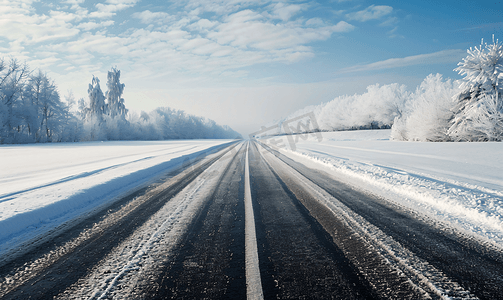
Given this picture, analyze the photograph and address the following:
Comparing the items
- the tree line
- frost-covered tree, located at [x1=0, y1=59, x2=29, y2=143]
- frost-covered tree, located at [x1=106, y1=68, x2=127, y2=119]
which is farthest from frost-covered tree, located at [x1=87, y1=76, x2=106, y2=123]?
frost-covered tree, located at [x1=0, y1=59, x2=29, y2=143]

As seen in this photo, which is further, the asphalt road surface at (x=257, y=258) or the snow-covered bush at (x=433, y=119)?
the snow-covered bush at (x=433, y=119)

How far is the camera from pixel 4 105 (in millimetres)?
34125

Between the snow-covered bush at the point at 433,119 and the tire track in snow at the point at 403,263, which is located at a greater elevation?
the snow-covered bush at the point at 433,119

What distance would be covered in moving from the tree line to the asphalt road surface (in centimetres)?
4737

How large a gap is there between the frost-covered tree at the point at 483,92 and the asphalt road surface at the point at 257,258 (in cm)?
2217

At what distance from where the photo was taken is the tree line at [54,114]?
36281 mm

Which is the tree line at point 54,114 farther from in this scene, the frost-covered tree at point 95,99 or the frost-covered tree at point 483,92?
the frost-covered tree at point 483,92

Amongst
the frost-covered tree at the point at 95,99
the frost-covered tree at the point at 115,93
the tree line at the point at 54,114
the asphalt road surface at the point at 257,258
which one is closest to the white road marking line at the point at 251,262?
the asphalt road surface at the point at 257,258

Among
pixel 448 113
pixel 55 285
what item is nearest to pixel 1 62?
pixel 55 285

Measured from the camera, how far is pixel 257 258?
2.53m

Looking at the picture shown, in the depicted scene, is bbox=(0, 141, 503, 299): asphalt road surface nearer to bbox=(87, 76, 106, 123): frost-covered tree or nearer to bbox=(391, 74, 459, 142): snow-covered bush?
bbox=(391, 74, 459, 142): snow-covered bush

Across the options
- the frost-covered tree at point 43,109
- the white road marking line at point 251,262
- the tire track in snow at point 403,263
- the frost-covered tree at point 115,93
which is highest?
the frost-covered tree at point 115,93

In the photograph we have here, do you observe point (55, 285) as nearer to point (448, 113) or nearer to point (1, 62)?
point (448, 113)

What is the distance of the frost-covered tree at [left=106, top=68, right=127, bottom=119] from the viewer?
6662 cm
